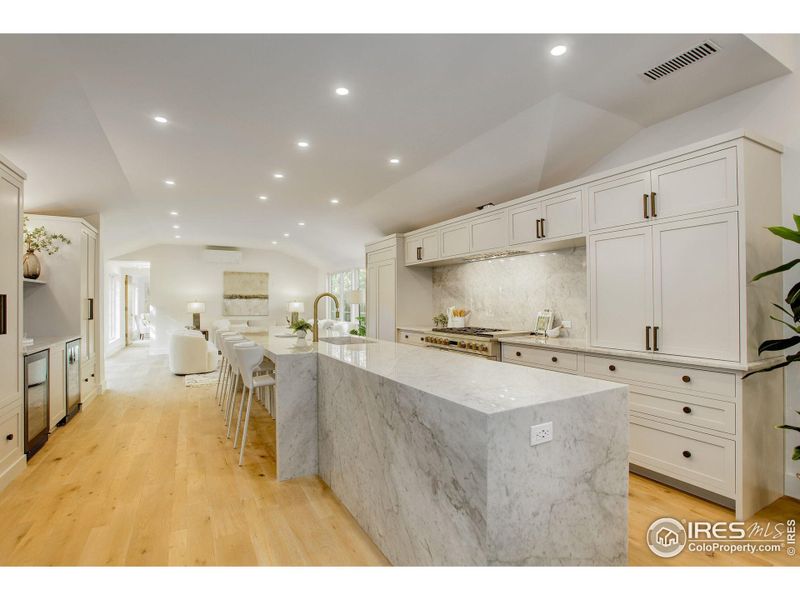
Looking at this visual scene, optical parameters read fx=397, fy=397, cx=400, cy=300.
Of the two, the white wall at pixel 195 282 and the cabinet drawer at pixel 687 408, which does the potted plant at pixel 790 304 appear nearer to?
the cabinet drawer at pixel 687 408

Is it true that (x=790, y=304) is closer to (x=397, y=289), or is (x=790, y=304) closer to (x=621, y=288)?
(x=621, y=288)

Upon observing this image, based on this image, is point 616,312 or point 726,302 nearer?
point 726,302

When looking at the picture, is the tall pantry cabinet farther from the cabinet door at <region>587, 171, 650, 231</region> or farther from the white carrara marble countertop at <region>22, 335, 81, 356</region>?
the cabinet door at <region>587, 171, 650, 231</region>

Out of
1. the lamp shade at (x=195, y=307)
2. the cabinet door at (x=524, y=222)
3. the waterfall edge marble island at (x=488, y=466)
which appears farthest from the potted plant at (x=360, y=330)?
the waterfall edge marble island at (x=488, y=466)

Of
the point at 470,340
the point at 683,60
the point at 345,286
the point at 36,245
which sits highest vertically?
the point at 683,60

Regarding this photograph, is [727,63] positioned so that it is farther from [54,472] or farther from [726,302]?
[54,472]

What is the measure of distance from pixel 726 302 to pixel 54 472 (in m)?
4.75

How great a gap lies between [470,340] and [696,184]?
2.30 meters

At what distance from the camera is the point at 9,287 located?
9.64 feet

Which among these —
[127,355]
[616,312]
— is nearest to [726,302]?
[616,312]

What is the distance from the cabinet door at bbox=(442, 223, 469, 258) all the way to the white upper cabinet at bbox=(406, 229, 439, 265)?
6.5 inches

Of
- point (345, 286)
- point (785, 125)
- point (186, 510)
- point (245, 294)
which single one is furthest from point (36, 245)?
point (785, 125)
